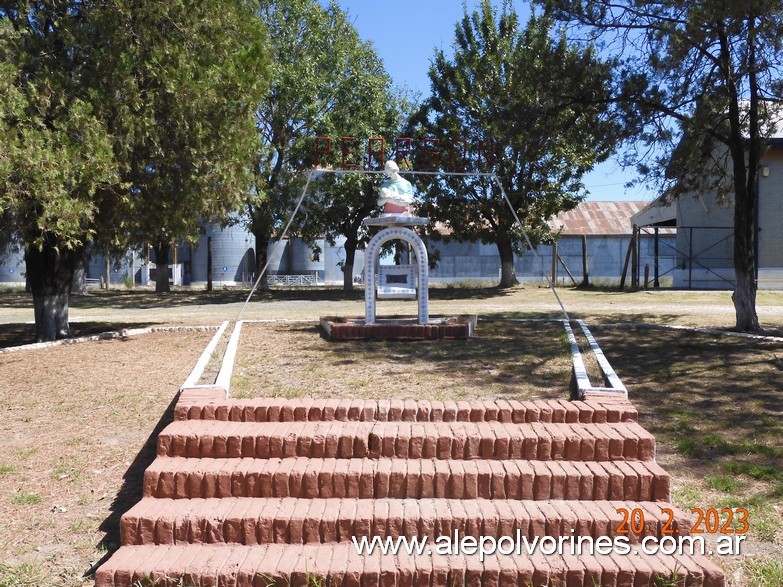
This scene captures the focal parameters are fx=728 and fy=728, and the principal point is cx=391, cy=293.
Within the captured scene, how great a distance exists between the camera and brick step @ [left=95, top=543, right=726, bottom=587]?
4.00m

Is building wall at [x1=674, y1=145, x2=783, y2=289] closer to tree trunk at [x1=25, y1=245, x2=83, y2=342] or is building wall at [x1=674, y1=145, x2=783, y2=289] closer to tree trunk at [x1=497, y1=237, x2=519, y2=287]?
tree trunk at [x1=497, y1=237, x2=519, y2=287]

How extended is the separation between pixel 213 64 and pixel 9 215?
4.31 meters

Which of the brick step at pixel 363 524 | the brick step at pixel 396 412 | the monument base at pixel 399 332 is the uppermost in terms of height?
the monument base at pixel 399 332

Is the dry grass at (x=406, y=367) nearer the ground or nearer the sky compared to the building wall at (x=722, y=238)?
nearer the ground

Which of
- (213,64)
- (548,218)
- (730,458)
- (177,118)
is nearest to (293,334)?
(177,118)

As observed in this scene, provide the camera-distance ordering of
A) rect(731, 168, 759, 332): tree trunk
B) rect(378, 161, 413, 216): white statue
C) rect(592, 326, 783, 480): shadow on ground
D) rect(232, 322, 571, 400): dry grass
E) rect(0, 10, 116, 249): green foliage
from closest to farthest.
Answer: rect(592, 326, 783, 480): shadow on ground → rect(232, 322, 571, 400): dry grass → rect(0, 10, 116, 249): green foliage → rect(378, 161, 413, 216): white statue → rect(731, 168, 759, 332): tree trunk

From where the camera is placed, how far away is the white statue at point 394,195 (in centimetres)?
1151

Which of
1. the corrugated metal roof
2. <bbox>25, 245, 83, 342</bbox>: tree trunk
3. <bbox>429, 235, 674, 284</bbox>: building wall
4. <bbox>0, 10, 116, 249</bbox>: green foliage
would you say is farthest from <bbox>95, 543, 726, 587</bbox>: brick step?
the corrugated metal roof

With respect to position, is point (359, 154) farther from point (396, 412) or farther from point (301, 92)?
point (396, 412)

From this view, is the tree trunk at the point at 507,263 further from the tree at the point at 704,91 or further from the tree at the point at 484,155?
the tree at the point at 704,91

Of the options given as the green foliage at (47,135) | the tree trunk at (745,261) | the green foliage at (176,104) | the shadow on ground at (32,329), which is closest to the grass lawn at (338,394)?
the shadow on ground at (32,329)

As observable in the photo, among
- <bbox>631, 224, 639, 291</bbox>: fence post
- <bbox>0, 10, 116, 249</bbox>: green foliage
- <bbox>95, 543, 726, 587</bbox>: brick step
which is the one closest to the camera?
<bbox>95, 543, 726, 587</bbox>: brick step

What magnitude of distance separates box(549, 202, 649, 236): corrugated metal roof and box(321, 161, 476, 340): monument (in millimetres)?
27472

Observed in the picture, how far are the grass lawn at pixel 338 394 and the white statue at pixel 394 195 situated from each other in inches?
90.1
